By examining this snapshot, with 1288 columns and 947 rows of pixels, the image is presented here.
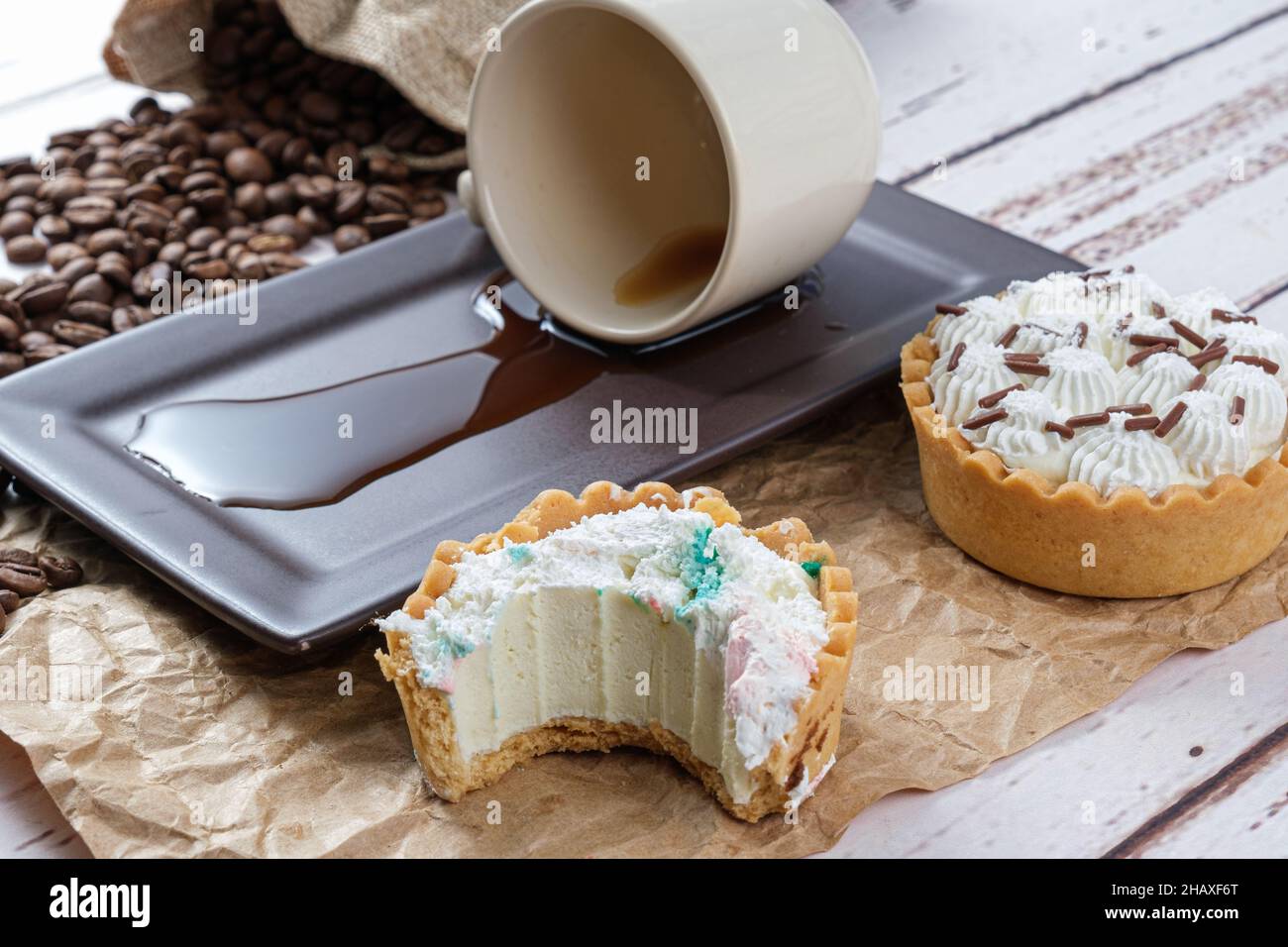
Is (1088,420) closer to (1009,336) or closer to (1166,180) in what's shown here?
(1009,336)

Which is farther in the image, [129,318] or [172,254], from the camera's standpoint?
[172,254]

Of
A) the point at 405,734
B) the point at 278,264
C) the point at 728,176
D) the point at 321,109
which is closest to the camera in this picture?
the point at 405,734

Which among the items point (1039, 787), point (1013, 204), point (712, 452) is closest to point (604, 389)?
point (712, 452)

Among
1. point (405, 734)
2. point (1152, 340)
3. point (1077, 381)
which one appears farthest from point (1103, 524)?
point (405, 734)

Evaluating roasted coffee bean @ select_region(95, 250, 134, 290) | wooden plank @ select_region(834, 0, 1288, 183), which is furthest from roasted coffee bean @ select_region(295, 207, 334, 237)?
wooden plank @ select_region(834, 0, 1288, 183)

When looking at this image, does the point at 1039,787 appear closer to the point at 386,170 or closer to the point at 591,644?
the point at 591,644
